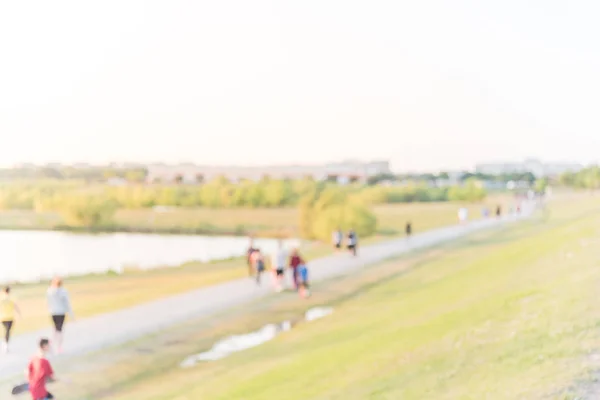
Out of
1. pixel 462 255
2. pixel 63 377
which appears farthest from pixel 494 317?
pixel 462 255

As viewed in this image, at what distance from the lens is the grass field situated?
5453 millimetres

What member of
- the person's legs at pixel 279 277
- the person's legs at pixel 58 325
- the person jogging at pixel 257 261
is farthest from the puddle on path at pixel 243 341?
the person jogging at pixel 257 261

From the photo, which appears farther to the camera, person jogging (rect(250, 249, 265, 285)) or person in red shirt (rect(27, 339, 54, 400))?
person jogging (rect(250, 249, 265, 285))

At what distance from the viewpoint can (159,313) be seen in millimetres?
9445

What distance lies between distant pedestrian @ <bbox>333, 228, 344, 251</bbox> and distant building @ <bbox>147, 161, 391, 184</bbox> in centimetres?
281

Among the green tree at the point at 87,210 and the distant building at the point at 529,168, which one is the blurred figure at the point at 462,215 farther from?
the green tree at the point at 87,210

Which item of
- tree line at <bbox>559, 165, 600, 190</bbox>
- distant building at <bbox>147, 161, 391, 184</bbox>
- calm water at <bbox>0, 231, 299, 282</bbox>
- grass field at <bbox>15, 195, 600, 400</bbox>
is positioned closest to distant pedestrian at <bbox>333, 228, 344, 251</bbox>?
grass field at <bbox>15, 195, 600, 400</bbox>

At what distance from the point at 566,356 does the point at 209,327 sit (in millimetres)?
5075

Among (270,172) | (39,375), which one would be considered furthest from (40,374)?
(270,172)

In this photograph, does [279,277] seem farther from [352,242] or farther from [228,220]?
[352,242]

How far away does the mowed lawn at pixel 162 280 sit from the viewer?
306 inches

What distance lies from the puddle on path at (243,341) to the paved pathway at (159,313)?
0.78m

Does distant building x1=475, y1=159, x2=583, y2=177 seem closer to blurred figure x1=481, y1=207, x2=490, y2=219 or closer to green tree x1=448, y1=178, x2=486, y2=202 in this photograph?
green tree x1=448, y1=178, x2=486, y2=202

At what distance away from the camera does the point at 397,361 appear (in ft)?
21.1
